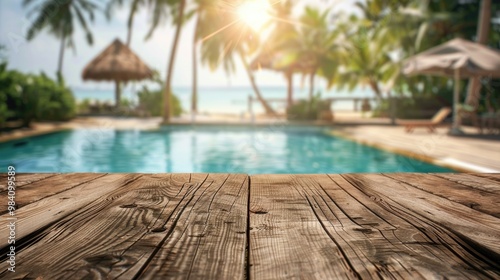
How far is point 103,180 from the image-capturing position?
2000mm

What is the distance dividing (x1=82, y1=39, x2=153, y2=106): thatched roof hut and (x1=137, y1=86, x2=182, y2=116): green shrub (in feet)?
4.61

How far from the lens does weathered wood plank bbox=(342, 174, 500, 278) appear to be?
1074 mm

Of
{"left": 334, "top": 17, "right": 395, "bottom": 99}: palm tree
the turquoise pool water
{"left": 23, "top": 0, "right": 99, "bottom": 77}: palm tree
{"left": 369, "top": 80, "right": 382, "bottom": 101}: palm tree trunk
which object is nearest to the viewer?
the turquoise pool water

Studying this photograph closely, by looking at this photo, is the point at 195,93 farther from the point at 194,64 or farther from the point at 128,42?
the point at 128,42

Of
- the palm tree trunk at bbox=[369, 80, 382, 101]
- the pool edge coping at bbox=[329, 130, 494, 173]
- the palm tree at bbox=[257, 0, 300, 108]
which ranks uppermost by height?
the palm tree at bbox=[257, 0, 300, 108]

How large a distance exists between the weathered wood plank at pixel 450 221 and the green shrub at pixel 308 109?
50.9 feet

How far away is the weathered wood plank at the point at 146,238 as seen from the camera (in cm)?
97

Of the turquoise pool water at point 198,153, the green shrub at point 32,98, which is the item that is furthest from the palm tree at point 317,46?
the green shrub at point 32,98

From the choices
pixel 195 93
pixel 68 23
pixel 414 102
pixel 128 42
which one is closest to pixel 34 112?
pixel 195 93

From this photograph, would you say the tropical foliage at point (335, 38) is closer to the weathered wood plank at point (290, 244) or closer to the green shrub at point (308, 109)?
the green shrub at point (308, 109)

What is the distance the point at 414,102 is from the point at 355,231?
719 inches

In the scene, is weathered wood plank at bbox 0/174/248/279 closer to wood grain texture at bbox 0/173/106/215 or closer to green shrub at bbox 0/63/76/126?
wood grain texture at bbox 0/173/106/215

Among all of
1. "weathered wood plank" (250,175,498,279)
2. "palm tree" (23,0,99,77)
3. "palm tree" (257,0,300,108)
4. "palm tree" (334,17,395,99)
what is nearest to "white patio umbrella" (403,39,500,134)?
"palm tree" (257,0,300,108)

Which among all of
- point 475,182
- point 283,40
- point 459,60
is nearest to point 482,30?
point 459,60
